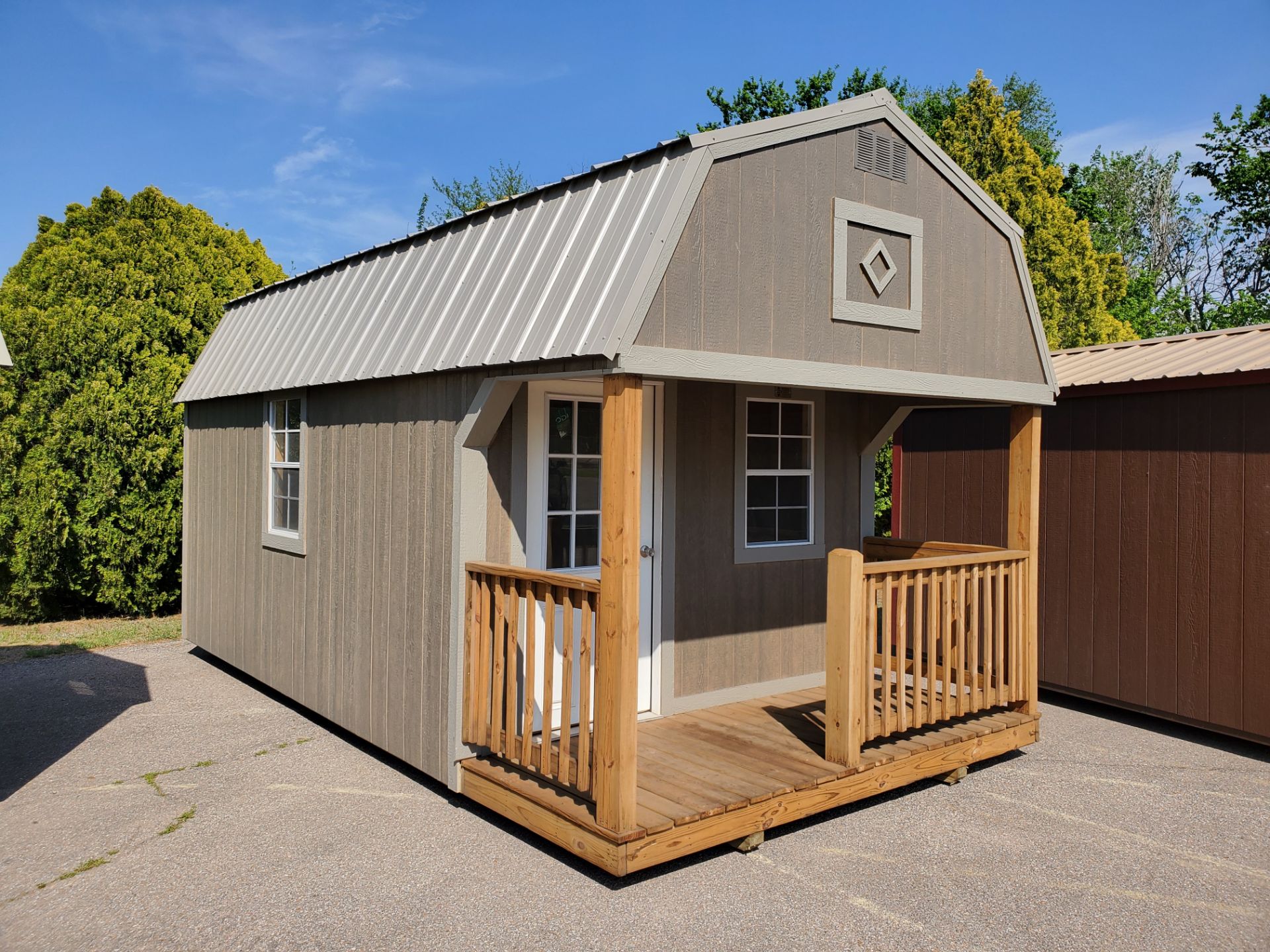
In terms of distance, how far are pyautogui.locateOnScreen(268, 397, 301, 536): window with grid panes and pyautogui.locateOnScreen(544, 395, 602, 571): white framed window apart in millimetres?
2368

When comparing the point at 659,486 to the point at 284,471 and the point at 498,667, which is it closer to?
the point at 498,667

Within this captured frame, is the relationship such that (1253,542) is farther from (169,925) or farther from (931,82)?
(931,82)

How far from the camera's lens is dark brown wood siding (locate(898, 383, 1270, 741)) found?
5.73m

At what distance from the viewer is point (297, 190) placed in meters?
30.7

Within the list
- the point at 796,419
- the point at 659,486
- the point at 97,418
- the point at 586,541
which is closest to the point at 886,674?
the point at 659,486

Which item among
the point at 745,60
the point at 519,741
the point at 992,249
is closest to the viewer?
the point at 519,741

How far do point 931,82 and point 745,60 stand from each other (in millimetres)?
7393

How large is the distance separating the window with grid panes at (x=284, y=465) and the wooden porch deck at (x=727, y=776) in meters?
2.94

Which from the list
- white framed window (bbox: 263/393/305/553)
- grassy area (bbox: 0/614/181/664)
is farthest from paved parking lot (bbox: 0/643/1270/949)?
grassy area (bbox: 0/614/181/664)

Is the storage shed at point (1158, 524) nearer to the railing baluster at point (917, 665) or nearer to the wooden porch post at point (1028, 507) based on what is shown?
the wooden porch post at point (1028, 507)

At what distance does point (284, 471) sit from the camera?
22.5 feet

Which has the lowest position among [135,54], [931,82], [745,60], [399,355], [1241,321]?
[399,355]

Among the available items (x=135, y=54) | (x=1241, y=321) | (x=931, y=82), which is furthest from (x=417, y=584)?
(x=1241, y=321)

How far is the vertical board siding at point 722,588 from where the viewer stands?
18.7 ft
